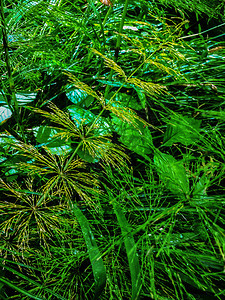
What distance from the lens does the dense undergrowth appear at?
625 mm

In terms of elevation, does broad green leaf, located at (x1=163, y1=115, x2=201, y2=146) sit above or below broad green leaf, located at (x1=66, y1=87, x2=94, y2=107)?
below

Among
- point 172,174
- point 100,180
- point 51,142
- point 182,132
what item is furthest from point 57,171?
point 182,132

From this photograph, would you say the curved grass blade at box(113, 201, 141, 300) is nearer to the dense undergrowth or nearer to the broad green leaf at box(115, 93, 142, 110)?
the dense undergrowth

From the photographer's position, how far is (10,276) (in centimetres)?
72

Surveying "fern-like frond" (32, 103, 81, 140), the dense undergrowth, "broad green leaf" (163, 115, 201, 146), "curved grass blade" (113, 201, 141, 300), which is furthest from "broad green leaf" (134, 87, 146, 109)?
"curved grass blade" (113, 201, 141, 300)

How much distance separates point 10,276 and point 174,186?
1.85ft

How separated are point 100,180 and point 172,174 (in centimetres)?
A: 29

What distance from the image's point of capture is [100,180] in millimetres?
880

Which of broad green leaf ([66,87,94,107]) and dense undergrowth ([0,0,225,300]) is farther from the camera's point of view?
broad green leaf ([66,87,94,107])

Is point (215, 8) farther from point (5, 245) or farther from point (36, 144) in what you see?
point (5, 245)

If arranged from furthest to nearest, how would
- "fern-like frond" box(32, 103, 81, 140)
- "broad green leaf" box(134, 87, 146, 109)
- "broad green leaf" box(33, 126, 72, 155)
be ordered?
1. "broad green leaf" box(134, 87, 146, 109)
2. "broad green leaf" box(33, 126, 72, 155)
3. "fern-like frond" box(32, 103, 81, 140)

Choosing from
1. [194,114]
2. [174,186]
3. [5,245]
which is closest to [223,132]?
[194,114]

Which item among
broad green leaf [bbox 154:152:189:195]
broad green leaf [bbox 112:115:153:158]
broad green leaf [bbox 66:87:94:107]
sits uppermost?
broad green leaf [bbox 66:87:94:107]

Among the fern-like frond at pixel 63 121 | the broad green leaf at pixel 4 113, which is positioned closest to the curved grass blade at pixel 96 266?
the fern-like frond at pixel 63 121
